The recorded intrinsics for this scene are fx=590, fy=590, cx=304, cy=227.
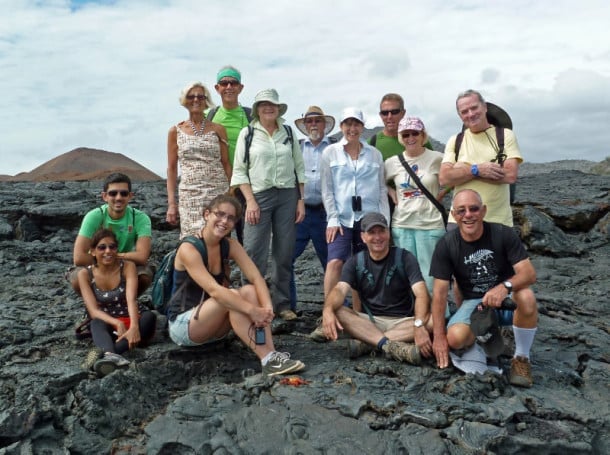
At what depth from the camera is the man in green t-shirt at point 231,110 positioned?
621cm

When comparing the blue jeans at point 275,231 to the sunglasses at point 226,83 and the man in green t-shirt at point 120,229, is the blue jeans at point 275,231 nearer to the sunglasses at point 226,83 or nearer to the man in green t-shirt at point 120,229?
the man in green t-shirt at point 120,229

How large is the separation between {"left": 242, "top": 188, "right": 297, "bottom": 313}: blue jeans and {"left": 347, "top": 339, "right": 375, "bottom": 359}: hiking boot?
4.23 ft

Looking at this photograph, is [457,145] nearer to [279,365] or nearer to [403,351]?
[403,351]

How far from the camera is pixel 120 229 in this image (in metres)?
6.01

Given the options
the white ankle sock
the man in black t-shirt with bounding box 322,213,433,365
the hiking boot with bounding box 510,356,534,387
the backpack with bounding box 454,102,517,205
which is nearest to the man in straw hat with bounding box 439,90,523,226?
the backpack with bounding box 454,102,517,205

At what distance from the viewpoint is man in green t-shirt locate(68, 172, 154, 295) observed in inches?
229

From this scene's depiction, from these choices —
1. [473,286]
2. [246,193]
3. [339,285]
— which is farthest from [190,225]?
[473,286]

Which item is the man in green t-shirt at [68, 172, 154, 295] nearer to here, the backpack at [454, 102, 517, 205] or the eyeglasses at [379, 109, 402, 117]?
the eyeglasses at [379, 109, 402, 117]

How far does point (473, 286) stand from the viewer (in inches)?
206

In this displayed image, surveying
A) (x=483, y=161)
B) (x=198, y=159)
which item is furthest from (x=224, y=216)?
(x=483, y=161)

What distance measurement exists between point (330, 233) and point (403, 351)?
1450mm

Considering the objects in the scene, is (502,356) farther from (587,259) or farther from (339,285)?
(587,259)

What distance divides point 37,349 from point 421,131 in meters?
4.40

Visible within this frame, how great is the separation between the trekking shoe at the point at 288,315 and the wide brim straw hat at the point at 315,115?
6.73 ft
